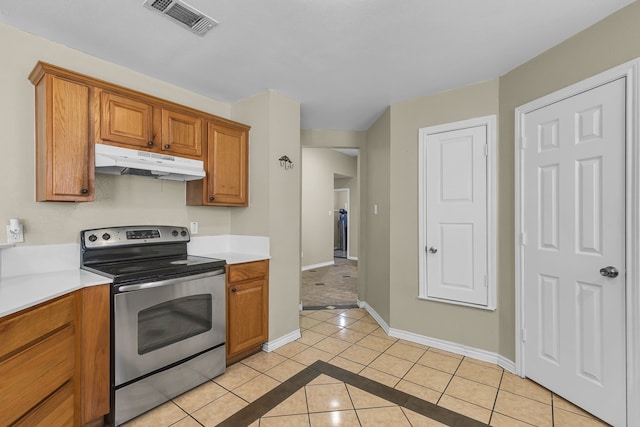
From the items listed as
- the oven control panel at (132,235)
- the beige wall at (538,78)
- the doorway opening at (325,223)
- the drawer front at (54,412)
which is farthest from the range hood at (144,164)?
the doorway opening at (325,223)

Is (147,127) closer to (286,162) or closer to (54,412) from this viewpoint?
(286,162)

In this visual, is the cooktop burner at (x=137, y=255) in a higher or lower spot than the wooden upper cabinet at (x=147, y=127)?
lower

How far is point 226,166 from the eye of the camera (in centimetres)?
282

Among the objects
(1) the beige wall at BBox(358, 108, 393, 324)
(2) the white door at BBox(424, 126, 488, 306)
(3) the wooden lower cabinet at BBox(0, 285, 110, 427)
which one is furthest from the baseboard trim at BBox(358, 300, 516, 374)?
(3) the wooden lower cabinet at BBox(0, 285, 110, 427)

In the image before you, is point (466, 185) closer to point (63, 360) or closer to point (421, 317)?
point (421, 317)

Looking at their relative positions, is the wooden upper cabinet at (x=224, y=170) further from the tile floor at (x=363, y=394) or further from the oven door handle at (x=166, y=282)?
the tile floor at (x=363, y=394)

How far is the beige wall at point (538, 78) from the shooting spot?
1790mm

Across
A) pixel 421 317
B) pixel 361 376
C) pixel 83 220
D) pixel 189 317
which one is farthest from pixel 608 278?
pixel 83 220

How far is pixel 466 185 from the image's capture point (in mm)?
2773

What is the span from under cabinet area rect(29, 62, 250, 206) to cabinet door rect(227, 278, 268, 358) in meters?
0.82

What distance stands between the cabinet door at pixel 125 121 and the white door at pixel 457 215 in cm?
249

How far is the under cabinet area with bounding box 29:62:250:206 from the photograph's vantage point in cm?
186

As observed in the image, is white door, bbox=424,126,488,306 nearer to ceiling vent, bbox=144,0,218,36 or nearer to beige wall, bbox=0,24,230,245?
ceiling vent, bbox=144,0,218,36

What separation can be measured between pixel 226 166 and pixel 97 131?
1016mm
